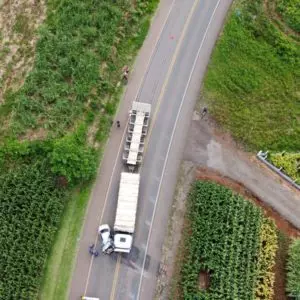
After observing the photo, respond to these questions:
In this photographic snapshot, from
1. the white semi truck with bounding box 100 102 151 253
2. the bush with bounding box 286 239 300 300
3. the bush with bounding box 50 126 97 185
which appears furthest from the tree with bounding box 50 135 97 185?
the bush with bounding box 286 239 300 300

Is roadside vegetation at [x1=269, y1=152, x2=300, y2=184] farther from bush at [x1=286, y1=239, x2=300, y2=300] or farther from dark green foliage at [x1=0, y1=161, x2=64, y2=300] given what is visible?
dark green foliage at [x1=0, y1=161, x2=64, y2=300]

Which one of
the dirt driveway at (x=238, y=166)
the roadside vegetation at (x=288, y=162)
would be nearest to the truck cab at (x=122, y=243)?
the dirt driveway at (x=238, y=166)

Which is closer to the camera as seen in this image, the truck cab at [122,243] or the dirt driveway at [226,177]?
the truck cab at [122,243]

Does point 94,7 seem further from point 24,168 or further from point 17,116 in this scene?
point 24,168

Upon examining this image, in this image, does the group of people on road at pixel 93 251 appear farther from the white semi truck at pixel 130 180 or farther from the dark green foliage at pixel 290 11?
the dark green foliage at pixel 290 11

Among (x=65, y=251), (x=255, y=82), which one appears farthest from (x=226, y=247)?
(x=255, y=82)

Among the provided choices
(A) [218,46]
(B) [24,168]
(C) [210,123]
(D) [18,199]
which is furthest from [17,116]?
(A) [218,46]
